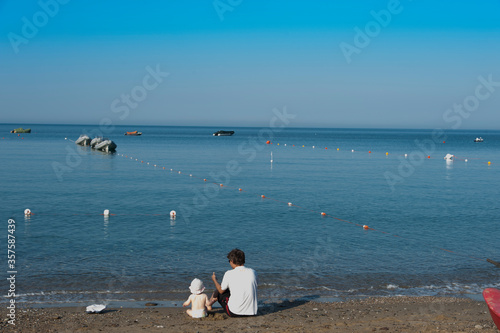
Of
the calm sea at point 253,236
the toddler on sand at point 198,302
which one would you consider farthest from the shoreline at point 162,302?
the toddler on sand at point 198,302

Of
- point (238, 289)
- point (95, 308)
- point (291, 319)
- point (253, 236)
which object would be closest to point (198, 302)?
point (238, 289)

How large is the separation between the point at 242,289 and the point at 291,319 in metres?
1.40

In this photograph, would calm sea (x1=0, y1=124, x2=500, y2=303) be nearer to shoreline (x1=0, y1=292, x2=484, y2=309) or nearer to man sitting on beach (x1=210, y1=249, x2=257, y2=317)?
shoreline (x1=0, y1=292, x2=484, y2=309)

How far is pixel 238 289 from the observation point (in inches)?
421

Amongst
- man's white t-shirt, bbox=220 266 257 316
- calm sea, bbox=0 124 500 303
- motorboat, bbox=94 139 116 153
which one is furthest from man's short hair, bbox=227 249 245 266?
motorboat, bbox=94 139 116 153

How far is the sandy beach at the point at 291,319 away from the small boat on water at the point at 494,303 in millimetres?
942

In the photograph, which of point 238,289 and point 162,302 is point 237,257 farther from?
Answer: point 162,302

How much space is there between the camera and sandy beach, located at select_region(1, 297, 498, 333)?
10.3 meters

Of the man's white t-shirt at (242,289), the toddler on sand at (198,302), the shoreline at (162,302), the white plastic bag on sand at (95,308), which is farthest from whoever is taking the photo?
the shoreline at (162,302)

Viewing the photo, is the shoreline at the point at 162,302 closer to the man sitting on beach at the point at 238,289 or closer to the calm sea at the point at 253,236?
the calm sea at the point at 253,236

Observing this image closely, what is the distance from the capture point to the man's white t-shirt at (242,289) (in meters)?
10.6

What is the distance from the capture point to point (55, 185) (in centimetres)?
3509

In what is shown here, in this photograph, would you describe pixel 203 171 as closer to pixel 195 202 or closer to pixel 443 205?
pixel 195 202

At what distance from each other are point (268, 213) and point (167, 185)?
12.7 m
